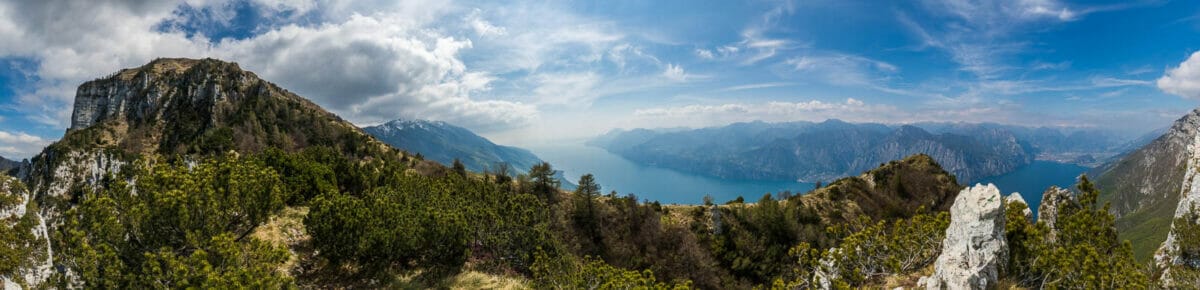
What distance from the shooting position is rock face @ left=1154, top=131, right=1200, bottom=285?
16.2 metres

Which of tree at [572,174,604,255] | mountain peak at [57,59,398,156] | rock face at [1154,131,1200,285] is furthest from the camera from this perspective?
mountain peak at [57,59,398,156]

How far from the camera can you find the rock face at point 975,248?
35.9 feet

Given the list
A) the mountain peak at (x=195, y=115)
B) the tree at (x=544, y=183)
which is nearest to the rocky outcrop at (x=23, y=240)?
the tree at (x=544, y=183)

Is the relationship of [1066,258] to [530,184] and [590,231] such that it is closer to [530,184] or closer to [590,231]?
[590,231]

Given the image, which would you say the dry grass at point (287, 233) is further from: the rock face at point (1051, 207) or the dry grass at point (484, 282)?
the rock face at point (1051, 207)

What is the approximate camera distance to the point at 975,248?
11.3 meters

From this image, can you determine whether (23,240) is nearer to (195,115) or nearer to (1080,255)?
(1080,255)

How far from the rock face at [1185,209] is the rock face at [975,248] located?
7391 mm

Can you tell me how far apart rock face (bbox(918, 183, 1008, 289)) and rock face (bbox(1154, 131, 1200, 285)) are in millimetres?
7391

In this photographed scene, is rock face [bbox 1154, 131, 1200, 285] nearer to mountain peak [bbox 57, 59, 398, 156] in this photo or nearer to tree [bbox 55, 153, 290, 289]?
tree [bbox 55, 153, 290, 289]

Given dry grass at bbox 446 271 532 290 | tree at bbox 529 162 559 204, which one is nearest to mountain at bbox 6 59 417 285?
tree at bbox 529 162 559 204

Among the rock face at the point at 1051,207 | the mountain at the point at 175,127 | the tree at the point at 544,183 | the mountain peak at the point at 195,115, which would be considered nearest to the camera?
the rock face at the point at 1051,207

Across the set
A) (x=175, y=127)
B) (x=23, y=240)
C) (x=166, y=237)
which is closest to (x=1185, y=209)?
(x=166, y=237)

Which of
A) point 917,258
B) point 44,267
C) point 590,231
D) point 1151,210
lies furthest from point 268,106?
point 1151,210
